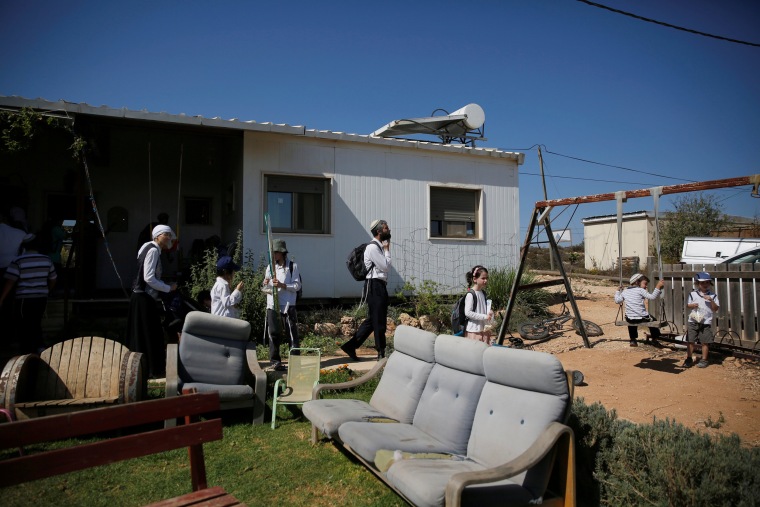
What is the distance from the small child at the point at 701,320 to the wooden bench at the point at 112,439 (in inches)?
301

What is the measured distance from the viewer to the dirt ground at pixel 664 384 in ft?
18.2

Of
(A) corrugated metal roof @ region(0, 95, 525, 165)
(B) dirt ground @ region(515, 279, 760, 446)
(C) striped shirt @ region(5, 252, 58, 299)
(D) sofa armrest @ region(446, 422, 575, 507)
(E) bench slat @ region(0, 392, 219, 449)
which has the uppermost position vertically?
(A) corrugated metal roof @ region(0, 95, 525, 165)

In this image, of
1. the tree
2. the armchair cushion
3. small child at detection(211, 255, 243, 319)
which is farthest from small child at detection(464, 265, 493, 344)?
the tree

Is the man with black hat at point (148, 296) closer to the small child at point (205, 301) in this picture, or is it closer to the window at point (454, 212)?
the small child at point (205, 301)

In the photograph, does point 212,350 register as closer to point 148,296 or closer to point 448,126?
point 148,296

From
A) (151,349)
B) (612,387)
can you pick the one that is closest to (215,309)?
(151,349)

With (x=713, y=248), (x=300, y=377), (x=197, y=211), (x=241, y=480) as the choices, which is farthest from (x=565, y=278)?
(x=197, y=211)

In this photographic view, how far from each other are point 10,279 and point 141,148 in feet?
21.4

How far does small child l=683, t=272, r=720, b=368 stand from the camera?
7941 millimetres

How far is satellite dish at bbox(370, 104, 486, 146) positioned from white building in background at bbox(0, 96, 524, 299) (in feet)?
4.58

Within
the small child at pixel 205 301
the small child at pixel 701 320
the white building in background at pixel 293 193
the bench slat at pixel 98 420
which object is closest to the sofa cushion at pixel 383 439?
the bench slat at pixel 98 420

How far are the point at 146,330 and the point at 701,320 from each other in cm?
801

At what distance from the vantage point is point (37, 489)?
387 cm

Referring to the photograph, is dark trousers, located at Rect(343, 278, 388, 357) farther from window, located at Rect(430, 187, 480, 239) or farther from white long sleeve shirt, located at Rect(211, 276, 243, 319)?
window, located at Rect(430, 187, 480, 239)
